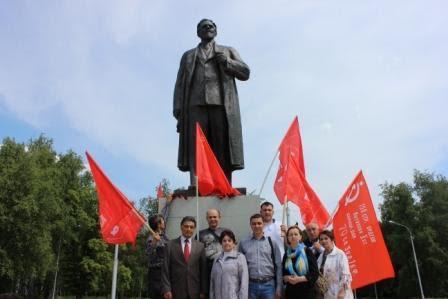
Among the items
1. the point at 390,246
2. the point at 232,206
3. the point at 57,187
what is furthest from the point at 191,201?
the point at 390,246

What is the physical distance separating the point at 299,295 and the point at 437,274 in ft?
115

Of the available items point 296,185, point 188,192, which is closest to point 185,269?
point 188,192

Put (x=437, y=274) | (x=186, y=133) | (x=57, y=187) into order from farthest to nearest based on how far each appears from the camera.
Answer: (x=437, y=274) → (x=57, y=187) → (x=186, y=133)

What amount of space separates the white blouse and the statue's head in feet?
14.1

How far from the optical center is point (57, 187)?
106 ft

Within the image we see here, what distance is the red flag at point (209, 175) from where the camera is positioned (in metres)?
6.71

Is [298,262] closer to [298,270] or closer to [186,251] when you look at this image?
[298,270]

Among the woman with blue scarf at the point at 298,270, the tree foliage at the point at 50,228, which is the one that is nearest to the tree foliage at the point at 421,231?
the tree foliage at the point at 50,228

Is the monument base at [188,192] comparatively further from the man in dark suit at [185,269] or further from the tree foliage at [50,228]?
the tree foliage at [50,228]

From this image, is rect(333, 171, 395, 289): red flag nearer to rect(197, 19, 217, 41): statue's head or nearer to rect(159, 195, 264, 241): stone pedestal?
rect(159, 195, 264, 241): stone pedestal

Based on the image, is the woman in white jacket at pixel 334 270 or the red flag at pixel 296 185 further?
the red flag at pixel 296 185

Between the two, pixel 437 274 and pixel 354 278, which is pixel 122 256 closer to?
pixel 437 274

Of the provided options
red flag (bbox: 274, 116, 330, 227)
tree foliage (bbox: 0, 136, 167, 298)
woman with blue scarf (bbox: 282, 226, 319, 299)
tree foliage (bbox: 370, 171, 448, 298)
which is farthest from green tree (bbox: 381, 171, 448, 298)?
woman with blue scarf (bbox: 282, 226, 319, 299)

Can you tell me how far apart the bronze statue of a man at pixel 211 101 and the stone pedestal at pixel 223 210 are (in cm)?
83
